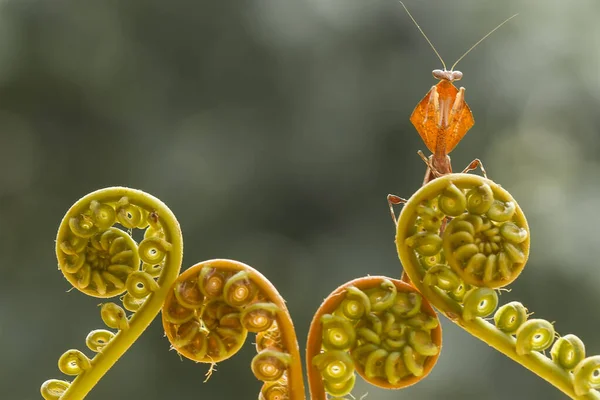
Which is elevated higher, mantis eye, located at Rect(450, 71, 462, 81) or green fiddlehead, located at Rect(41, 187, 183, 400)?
mantis eye, located at Rect(450, 71, 462, 81)

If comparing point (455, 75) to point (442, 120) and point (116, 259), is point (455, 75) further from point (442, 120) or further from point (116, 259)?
point (116, 259)

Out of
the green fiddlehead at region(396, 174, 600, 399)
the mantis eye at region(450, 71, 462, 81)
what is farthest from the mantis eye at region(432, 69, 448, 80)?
the green fiddlehead at region(396, 174, 600, 399)

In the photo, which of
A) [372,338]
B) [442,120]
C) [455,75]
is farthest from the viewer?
[455,75]

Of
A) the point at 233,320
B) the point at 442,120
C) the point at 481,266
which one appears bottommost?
the point at 233,320

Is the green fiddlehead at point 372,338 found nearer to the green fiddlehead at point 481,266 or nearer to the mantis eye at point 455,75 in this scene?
the green fiddlehead at point 481,266

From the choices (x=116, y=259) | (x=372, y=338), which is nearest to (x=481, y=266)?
(x=372, y=338)

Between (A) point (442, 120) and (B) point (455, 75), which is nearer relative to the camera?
(A) point (442, 120)

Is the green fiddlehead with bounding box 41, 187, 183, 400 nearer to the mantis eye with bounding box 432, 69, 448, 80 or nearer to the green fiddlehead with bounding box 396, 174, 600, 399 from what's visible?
the green fiddlehead with bounding box 396, 174, 600, 399
